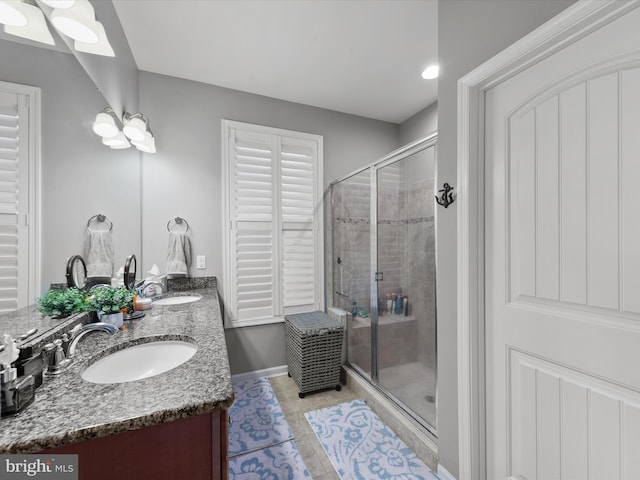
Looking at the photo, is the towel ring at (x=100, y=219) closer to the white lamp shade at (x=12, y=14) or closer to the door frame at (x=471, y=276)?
the white lamp shade at (x=12, y=14)

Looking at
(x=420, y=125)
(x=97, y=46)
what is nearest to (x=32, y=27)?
(x=97, y=46)

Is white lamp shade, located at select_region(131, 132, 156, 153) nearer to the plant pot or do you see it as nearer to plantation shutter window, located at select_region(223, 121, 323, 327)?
plantation shutter window, located at select_region(223, 121, 323, 327)

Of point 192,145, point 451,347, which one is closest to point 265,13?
point 192,145

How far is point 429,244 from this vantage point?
179 centimetres

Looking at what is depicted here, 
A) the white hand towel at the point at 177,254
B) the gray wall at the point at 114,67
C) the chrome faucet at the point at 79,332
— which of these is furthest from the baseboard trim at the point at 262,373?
the gray wall at the point at 114,67

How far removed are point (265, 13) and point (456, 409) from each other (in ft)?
7.80

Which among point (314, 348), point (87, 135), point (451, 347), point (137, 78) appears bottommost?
point (314, 348)

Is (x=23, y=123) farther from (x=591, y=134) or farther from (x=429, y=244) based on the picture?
(x=429, y=244)

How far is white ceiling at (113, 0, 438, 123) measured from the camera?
160 cm

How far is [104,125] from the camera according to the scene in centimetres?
132

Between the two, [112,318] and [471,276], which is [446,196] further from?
[112,318]

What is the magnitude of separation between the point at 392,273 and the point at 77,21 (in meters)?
2.12

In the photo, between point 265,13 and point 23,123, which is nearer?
point 23,123

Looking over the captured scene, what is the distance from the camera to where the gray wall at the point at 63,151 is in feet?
2.77
